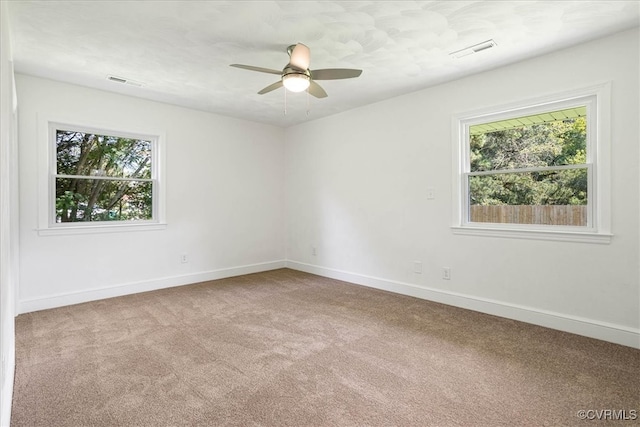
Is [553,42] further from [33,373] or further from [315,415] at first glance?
[33,373]

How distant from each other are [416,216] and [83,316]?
387 cm

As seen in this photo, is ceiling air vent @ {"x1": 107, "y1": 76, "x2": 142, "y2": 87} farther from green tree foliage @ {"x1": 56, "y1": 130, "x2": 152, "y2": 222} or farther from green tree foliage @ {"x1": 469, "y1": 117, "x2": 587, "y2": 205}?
green tree foliage @ {"x1": 469, "y1": 117, "x2": 587, "y2": 205}

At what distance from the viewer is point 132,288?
4.35m

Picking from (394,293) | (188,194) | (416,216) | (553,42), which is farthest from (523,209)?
(188,194)

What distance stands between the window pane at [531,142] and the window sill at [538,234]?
654 mm

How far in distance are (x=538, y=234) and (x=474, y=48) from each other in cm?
184

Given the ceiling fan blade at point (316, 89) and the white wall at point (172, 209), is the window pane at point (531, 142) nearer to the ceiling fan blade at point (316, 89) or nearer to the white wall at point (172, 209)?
the ceiling fan blade at point (316, 89)

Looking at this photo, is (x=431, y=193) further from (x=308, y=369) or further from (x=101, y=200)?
(x=101, y=200)

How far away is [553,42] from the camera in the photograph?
2.92 m

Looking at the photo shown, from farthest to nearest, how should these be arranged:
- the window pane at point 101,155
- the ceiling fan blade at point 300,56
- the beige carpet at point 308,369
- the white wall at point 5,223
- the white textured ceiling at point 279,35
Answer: the window pane at point 101,155 → the ceiling fan blade at point 300,56 → the white textured ceiling at point 279,35 → the beige carpet at point 308,369 → the white wall at point 5,223

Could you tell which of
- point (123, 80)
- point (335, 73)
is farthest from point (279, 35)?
point (123, 80)

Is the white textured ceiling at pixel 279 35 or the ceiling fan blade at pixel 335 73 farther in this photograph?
the ceiling fan blade at pixel 335 73

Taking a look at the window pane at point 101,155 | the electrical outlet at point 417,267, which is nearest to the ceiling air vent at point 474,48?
the electrical outlet at point 417,267

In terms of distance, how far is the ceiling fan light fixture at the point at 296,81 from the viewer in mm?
2750
